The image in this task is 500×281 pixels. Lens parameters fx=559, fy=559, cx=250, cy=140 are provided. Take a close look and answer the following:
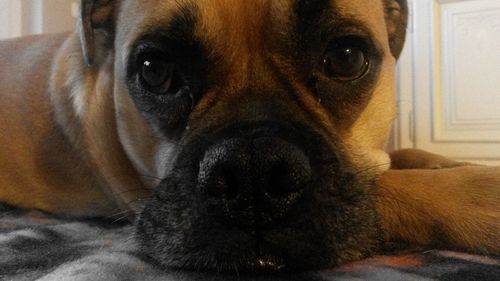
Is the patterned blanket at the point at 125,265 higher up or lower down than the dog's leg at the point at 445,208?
lower down

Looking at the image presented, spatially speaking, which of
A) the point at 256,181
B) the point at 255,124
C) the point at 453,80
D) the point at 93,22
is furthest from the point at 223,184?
the point at 453,80

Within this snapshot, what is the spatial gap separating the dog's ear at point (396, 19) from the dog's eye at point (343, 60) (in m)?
0.49

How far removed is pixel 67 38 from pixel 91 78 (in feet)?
1.23

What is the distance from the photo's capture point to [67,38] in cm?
200

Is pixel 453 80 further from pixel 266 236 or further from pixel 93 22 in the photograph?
pixel 266 236

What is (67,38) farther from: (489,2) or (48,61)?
(489,2)

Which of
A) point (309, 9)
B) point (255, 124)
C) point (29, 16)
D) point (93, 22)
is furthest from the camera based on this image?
point (29, 16)

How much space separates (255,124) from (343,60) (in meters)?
0.35

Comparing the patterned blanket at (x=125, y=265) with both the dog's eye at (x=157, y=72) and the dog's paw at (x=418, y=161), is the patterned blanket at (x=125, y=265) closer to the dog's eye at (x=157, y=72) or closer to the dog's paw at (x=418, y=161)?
the dog's eye at (x=157, y=72)

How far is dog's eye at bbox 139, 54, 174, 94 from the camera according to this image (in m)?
1.32

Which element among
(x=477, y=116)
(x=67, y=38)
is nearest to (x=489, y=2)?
(x=477, y=116)

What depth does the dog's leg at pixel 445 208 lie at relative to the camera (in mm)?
1099

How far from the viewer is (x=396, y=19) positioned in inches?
70.4

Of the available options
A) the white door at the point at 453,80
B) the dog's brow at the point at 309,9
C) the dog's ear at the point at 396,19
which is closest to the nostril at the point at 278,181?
the dog's brow at the point at 309,9
